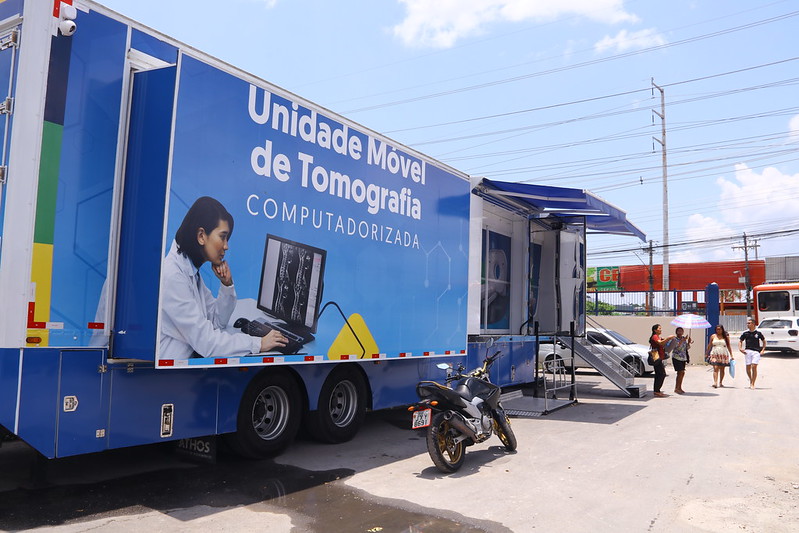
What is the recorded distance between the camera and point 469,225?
1042 cm

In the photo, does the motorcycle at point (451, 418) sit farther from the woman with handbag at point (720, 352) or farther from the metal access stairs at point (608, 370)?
the woman with handbag at point (720, 352)

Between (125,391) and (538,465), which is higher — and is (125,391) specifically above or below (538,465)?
above

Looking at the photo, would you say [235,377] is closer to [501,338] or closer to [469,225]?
[469,225]

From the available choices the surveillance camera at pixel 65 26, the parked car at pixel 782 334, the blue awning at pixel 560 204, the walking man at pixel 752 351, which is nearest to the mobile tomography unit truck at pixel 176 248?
the surveillance camera at pixel 65 26

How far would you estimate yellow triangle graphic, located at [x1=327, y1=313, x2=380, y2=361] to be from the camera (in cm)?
745

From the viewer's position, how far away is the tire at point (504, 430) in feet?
25.7

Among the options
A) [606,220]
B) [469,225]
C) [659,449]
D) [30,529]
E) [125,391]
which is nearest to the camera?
[30,529]

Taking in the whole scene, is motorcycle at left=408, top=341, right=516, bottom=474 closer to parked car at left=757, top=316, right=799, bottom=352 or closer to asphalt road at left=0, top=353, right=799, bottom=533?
asphalt road at left=0, top=353, right=799, bottom=533

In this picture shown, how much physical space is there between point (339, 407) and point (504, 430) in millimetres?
2121

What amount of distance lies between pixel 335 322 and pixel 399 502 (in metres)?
2.35

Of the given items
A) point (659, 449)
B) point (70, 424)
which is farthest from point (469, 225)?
point (70, 424)

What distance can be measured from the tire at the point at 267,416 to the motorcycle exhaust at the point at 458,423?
5.76ft

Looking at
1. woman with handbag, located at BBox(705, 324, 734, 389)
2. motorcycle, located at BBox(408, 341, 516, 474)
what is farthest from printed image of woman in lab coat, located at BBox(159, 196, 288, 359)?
woman with handbag, located at BBox(705, 324, 734, 389)

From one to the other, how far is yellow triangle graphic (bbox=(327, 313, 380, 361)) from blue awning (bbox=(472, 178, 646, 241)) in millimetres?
4048
